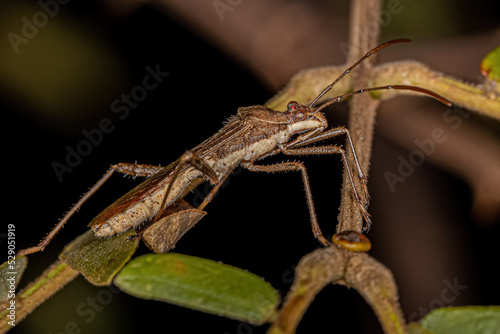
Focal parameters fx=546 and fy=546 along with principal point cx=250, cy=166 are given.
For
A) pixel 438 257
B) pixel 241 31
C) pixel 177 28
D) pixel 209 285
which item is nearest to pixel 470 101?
pixel 209 285

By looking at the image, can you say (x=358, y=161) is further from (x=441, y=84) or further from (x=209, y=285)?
(x=209, y=285)

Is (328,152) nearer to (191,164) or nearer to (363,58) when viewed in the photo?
(363,58)

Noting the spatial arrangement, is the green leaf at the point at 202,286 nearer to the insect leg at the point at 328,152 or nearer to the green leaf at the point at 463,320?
the green leaf at the point at 463,320

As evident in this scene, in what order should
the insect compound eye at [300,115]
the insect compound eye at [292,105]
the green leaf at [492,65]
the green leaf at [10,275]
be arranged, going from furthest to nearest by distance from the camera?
the insect compound eye at [300,115]
the insect compound eye at [292,105]
the green leaf at [492,65]
the green leaf at [10,275]

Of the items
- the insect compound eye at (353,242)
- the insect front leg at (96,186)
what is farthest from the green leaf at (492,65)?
the insect front leg at (96,186)

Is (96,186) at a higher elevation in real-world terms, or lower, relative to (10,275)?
higher

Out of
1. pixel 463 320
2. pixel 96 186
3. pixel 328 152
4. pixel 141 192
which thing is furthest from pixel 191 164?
pixel 463 320

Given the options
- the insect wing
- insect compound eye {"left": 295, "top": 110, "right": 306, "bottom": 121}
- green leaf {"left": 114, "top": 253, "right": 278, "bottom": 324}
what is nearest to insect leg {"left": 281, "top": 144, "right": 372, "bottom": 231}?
insect compound eye {"left": 295, "top": 110, "right": 306, "bottom": 121}

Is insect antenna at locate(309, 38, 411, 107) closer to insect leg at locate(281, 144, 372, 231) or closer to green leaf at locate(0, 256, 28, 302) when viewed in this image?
insect leg at locate(281, 144, 372, 231)
